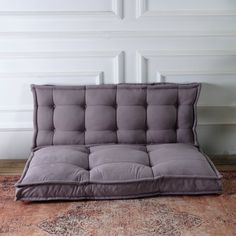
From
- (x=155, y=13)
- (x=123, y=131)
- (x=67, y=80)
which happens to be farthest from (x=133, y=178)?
(x=155, y=13)

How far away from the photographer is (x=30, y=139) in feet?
9.06

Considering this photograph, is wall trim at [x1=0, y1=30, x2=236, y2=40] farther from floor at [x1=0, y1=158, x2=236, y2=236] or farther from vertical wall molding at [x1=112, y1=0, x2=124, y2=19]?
floor at [x1=0, y1=158, x2=236, y2=236]

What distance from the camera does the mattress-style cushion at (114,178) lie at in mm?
2008

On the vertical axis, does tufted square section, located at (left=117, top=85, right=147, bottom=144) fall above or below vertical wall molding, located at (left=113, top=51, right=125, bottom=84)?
below

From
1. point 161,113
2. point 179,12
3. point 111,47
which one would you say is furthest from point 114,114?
point 179,12

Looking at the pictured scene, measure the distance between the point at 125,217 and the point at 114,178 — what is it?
247mm

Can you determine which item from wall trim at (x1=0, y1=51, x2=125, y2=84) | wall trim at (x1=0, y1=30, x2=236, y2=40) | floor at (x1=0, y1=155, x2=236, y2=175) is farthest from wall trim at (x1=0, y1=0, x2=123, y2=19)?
floor at (x1=0, y1=155, x2=236, y2=175)

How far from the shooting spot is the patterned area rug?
1733mm

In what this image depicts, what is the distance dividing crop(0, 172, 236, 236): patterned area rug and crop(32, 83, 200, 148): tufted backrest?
1.85 feet

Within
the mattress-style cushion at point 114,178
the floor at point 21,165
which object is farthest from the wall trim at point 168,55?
the mattress-style cushion at point 114,178

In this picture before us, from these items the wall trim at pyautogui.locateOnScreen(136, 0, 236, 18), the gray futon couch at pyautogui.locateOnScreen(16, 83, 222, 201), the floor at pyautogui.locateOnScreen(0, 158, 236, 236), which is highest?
the wall trim at pyautogui.locateOnScreen(136, 0, 236, 18)

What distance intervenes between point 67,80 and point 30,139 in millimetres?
459

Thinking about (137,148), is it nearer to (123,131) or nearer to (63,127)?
(123,131)

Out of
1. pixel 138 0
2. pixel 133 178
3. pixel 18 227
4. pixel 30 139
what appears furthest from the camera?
pixel 30 139
